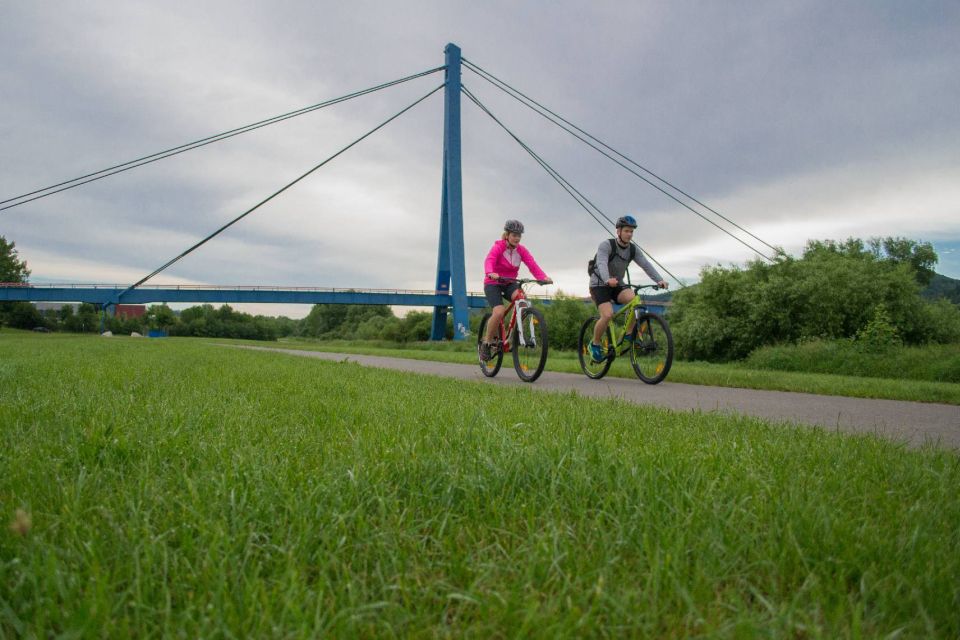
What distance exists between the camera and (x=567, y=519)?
1600mm

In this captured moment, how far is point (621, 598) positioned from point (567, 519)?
472 millimetres

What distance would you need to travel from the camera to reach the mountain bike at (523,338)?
25.7 ft

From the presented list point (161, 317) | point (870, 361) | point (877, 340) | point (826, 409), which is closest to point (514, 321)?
point (826, 409)

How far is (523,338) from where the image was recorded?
796 centimetres

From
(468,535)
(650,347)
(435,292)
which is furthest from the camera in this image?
(435,292)

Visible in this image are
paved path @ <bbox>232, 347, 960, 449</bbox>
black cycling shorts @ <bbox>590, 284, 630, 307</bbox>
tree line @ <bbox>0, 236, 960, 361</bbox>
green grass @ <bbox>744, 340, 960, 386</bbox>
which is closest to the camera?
paved path @ <bbox>232, 347, 960, 449</bbox>

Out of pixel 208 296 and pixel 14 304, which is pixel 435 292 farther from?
pixel 14 304

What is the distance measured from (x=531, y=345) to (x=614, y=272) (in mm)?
1819

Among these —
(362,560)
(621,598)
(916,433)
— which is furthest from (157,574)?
(916,433)

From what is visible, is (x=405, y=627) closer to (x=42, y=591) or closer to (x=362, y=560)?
(x=362, y=560)

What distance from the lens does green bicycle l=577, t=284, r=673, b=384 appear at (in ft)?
24.8

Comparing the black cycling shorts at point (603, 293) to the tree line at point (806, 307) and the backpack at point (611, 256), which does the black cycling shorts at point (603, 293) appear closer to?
the backpack at point (611, 256)

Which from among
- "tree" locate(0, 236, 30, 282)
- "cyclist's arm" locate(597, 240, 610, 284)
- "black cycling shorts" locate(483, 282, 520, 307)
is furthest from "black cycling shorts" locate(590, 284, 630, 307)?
"tree" locate(0, 236, 30, 282)

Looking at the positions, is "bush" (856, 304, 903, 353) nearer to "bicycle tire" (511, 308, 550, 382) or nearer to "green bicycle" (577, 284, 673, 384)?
"green bicycle" (577, 284, 673, 384)
